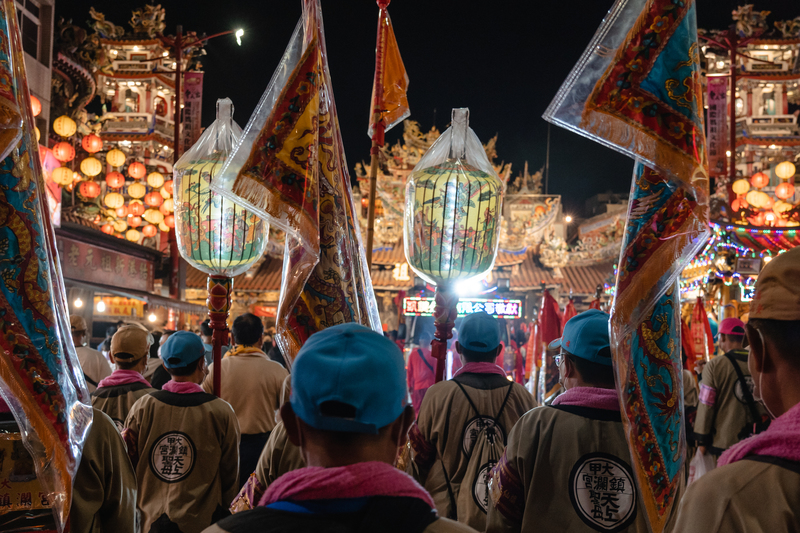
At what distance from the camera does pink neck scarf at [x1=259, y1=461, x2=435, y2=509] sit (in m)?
1.05

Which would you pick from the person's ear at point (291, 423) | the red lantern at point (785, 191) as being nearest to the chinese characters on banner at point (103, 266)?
the person's ear at point (291, 423)

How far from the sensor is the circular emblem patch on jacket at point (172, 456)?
2994 millimetres

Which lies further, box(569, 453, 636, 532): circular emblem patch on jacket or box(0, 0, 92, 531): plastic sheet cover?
box(569, 453, 636, 532): circular emblem patch on jacket

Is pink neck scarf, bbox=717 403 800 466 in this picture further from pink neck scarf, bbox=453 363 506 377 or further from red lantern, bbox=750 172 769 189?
red lantern, bbox=750 172 769 189

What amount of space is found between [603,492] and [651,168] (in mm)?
1182

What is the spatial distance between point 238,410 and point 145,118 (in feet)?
70.7

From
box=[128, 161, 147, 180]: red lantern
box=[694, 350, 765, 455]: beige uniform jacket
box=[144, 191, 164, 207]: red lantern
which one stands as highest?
box=[128, 161, 147, 180]: red lantern

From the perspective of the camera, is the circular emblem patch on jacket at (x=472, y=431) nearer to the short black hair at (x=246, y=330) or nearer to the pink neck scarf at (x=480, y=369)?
the pink neck scarf at (x=480, y=369)

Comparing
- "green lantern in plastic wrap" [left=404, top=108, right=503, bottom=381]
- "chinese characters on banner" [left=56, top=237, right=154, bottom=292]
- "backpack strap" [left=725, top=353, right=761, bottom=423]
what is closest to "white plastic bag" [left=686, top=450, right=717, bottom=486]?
"backpack strap" [left=725, top=353, right=761, bottom=423]

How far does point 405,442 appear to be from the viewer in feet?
7.32

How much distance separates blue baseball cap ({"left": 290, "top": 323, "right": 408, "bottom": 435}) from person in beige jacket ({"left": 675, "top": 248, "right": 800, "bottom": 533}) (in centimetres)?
61

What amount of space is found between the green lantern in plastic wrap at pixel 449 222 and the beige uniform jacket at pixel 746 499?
2.33 m

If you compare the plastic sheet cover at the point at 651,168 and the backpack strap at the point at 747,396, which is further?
the backpack strap at the point at 747,396

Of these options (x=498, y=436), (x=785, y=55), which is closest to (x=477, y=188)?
(x=498, y=436)
